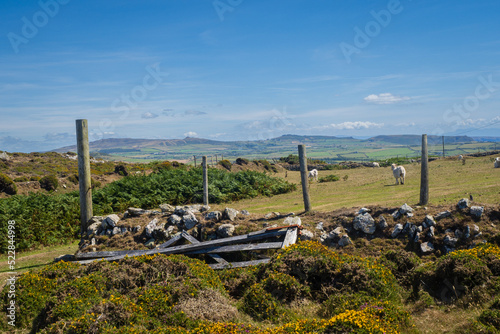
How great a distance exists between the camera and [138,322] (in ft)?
22.6

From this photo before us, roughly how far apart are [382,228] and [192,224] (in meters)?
6.68

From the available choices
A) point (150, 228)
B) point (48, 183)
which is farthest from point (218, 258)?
point (48, 183)

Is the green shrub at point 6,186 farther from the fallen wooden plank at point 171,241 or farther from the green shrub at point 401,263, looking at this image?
the green shrub at point 401,263

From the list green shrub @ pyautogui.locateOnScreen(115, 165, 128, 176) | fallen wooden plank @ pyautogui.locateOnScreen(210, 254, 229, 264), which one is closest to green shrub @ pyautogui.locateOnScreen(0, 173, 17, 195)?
green shrub @ pyautogui.locateOnScreen(115, 165, 128, 176)

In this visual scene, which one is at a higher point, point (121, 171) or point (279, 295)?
point (121, 171)

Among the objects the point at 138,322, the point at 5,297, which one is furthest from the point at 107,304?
the point at 5,297

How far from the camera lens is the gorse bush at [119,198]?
15289 mm

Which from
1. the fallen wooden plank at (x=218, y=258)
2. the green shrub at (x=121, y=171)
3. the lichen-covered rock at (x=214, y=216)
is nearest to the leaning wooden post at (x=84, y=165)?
the lichen-covered rock at (x=214, y=216)

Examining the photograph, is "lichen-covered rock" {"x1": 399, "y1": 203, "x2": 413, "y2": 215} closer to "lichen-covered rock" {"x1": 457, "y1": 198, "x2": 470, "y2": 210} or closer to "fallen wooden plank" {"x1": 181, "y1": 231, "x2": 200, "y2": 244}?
"lichen-covered rock" {"x1": 457, "y1": 198, "x2": 470, "y2": 210}

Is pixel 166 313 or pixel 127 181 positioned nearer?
pixel 166 313

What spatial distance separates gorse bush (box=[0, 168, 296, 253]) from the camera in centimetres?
1529

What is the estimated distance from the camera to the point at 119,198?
66.5 feet

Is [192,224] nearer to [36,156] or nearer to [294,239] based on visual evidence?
[294,239]

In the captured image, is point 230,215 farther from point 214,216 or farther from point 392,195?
point 392,195
